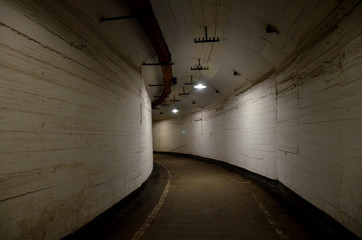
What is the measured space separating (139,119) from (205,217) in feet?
14.6

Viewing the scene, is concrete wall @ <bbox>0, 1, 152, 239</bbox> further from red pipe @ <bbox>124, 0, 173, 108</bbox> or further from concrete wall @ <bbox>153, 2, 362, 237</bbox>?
concrete wall @ <bbox>153, 2, 362, 237</bbox>

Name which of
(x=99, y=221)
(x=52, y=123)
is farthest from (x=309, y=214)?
(x=52, y=123)

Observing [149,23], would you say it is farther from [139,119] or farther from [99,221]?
[99,221]

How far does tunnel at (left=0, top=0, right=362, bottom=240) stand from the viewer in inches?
125

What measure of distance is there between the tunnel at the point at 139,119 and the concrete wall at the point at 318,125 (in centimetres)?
3

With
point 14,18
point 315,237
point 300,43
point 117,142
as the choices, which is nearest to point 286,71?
point 300,43

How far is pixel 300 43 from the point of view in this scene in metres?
5.98

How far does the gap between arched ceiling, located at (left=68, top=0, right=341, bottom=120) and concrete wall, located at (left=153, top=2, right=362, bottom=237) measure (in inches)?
20.2

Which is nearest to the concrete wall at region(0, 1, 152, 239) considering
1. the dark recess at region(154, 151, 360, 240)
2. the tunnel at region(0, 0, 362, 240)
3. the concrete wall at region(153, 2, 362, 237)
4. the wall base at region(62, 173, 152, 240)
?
the tunnel at region(0, 0, 362, 240)

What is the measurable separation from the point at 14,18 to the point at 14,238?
2604 mm

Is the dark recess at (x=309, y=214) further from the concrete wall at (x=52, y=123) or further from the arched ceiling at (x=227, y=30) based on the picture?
the concrete wall at (x=52, y=123)

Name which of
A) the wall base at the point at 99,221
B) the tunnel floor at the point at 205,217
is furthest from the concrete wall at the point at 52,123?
the tunnel floor at the point at 205,217

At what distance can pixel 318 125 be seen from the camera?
5117mm

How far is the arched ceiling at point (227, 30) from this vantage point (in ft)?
17.4
